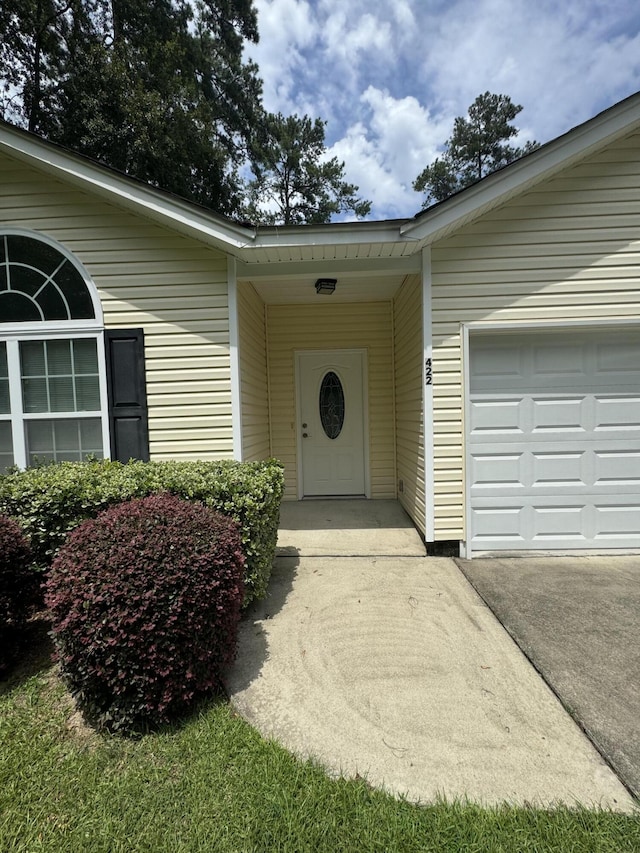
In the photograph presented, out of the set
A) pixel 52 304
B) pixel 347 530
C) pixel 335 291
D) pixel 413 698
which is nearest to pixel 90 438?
pixel 52 304

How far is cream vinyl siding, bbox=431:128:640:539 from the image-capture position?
388cm

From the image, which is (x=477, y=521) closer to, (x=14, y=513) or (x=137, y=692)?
(x=137, y=692)

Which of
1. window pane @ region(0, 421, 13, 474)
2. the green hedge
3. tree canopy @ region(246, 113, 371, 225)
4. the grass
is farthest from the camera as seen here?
tree canopy @ region(246, 113, 371, 225)

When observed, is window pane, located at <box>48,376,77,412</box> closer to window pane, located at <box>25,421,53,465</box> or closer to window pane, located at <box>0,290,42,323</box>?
window pane, located at <box>25,421,53,465</box>

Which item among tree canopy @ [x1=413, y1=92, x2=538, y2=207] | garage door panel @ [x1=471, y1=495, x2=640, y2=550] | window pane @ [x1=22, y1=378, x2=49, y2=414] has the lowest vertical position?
garage door panel @ [x1=471, y1=495, x2=640, y2=550]

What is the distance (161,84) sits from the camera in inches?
410

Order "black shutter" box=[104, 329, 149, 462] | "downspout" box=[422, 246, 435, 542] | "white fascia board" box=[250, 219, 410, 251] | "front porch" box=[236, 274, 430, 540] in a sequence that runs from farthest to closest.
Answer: "front porch" box=[236, 274, 430, 540] < "black shutter" box=[104, 329, 149, 462] < "downspout" box=[422, 246, 435, 542] < "white fascia board" box=[250, 219, 410, 251]

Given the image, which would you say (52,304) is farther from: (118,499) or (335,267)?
(335,267)

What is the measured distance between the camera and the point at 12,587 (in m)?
2.56

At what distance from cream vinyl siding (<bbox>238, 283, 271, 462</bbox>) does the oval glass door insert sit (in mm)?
898

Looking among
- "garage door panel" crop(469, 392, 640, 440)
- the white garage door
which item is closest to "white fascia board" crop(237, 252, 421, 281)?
the white garage door

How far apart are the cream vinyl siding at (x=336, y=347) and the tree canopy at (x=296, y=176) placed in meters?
10.3

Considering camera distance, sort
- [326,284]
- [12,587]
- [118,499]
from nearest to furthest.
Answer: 1. [12,587]
2. [118,499]
3. [326,284]

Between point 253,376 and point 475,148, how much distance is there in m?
18.2
